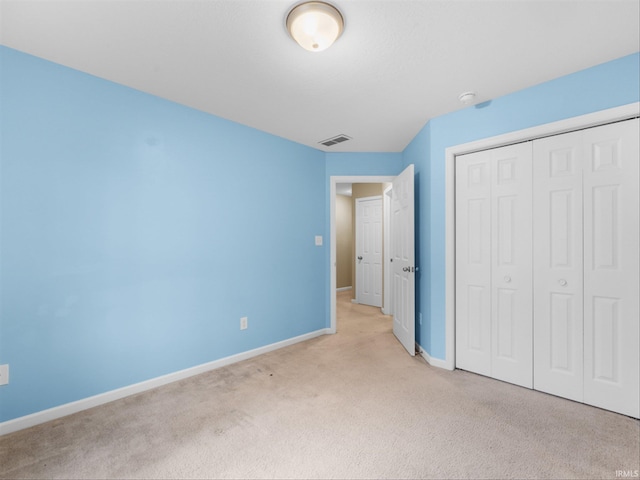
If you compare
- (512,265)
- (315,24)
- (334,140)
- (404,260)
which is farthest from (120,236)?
(512,265)

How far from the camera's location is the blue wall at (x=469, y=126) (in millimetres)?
2113

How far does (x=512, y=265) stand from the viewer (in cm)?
262

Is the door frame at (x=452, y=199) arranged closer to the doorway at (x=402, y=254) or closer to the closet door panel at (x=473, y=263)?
the closet door panel at (x=473, y=263)

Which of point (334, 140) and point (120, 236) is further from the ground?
point (334, 140)

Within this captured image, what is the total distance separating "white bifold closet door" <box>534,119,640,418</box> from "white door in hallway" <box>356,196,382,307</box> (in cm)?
337

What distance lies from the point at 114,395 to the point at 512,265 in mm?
3402

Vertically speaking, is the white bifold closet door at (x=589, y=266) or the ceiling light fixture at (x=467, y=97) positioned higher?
the ceiling light fixture at (x=467, y=97)

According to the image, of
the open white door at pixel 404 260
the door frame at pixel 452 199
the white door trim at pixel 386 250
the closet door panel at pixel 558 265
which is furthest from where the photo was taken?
the white door trim at pixel 386 250

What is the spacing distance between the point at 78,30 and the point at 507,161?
3.22 m

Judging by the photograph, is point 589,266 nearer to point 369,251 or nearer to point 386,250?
point 386,250

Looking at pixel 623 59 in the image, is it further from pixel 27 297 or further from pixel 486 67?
pixel 27 297

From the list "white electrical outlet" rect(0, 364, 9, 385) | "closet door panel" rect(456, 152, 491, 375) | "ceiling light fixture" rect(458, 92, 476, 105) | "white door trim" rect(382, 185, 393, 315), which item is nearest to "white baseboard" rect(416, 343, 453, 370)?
"closet door panel" rect(456, 152, 491, 375)

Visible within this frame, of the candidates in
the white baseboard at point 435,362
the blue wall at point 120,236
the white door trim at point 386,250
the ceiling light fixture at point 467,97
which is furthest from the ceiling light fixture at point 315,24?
the white door trim at point 386,250

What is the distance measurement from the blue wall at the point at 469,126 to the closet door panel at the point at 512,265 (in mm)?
276
